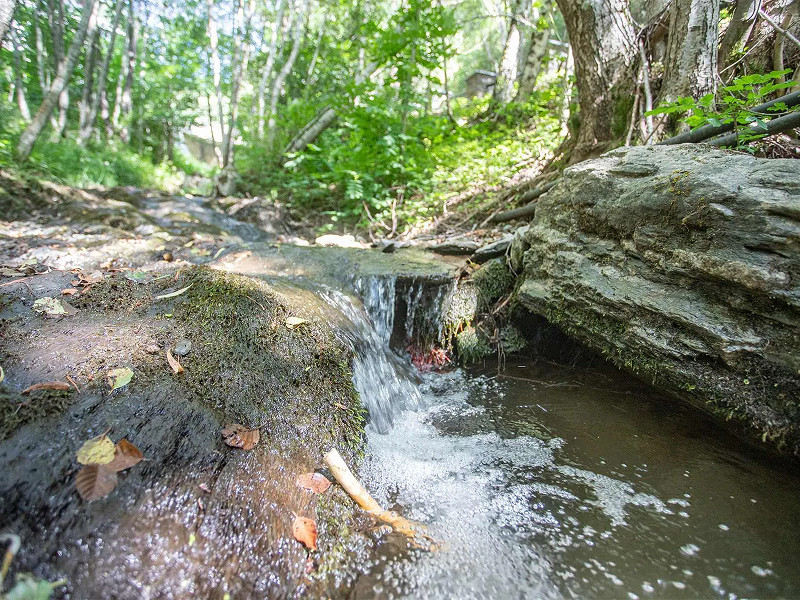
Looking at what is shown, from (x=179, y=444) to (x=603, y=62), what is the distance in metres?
5.73

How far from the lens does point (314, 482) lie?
164 centimetres

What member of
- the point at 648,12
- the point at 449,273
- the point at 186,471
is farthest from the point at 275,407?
the point at 648,12

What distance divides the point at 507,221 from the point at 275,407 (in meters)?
4.37

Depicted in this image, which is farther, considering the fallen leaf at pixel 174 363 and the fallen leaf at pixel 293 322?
the fallen leaf at pixel 293 322

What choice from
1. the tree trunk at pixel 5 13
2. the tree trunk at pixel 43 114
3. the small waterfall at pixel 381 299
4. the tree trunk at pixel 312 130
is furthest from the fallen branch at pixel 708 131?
the tree trunk at pixel 43 114

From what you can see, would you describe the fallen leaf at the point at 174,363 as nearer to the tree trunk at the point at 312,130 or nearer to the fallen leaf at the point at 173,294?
the fallen leaf at the point at 173,294

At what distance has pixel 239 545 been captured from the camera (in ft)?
4.28

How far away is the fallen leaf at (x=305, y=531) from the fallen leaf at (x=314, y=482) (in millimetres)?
141

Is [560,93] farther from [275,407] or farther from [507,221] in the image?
[275,407]

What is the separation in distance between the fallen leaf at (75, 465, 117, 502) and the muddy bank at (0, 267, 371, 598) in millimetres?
24

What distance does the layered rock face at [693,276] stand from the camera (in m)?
1.89

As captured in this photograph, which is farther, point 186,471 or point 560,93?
point 560,93

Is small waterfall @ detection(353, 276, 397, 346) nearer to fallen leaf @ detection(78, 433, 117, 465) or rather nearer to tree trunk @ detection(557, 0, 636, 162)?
fallen leaf @ detection(78, 433, 117, 465)

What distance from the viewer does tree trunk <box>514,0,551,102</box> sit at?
838 centimetres
